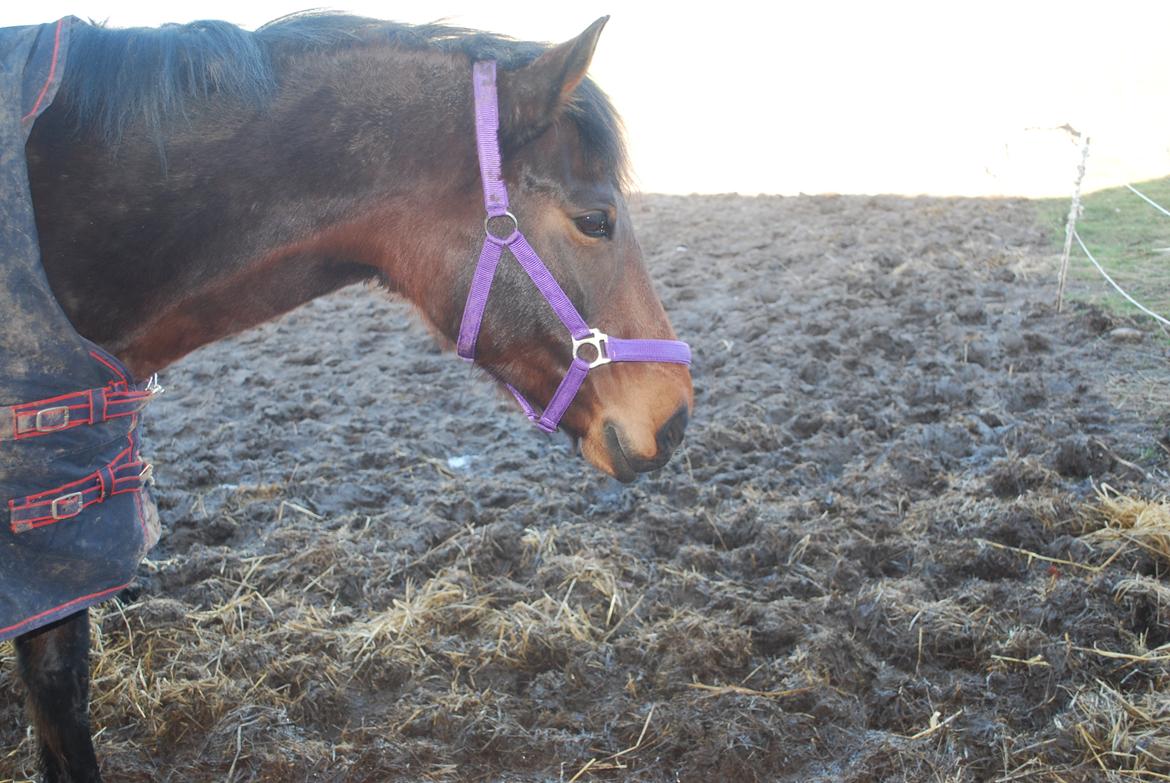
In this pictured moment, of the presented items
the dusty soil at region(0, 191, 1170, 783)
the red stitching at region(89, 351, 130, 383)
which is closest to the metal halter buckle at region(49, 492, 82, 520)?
the red stitching at region(89, 351, 130, 383)

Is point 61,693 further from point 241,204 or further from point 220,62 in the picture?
point 220,62

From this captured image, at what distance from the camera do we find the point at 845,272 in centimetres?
715

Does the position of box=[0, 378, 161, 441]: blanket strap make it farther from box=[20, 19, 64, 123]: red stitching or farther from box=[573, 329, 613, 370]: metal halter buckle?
box=[573, 329, 613, 370]: metal halter buckle

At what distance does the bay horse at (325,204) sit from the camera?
1949 mm

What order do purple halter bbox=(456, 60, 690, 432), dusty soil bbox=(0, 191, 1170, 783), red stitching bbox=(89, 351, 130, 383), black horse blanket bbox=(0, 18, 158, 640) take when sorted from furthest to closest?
dusty soil bbox=(0, 191, 1170, 783) → purple halter bbox=(456, 60, 690, 432) → red stitching bbox=(89, 351, 130, 383) → black horse blanket bbox=(0, 18, 158, 640)

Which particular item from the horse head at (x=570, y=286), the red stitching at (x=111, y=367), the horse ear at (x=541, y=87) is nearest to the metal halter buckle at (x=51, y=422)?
the red stitching at (x=111, y=367)

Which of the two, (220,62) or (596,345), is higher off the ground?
(220,62)

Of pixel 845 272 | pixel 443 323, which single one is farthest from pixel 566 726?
pixel 845 272

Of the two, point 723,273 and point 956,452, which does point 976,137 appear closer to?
point 723,273

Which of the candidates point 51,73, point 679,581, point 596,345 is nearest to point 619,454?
point 596,345

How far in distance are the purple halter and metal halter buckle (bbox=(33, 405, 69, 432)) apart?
0.89m

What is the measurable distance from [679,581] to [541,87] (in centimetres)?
199

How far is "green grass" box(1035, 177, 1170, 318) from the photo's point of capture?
5.73m

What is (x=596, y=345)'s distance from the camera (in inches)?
87.8
